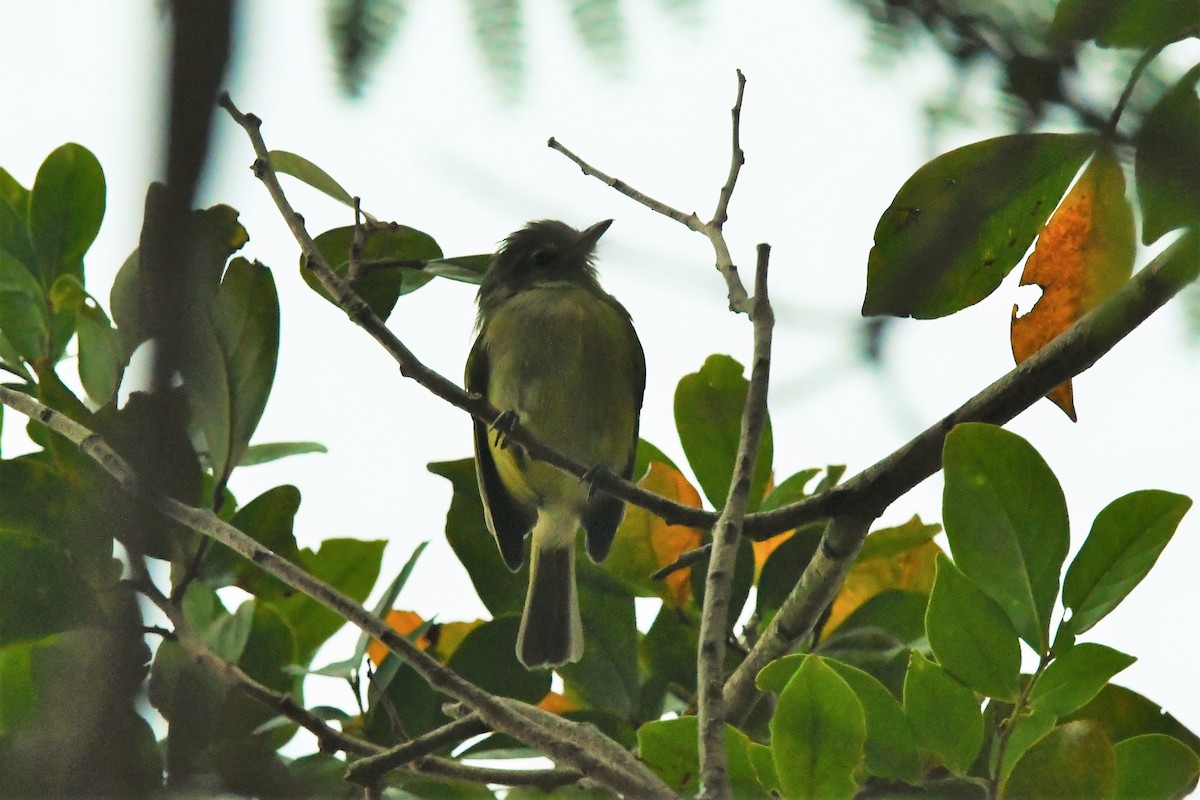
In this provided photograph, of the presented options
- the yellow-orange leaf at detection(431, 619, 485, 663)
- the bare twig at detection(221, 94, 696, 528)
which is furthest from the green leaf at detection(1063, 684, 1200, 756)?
the yellow-orange leaf at detection(431, 619, 485, 663)

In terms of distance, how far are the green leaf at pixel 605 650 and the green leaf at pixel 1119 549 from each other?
1.26 m

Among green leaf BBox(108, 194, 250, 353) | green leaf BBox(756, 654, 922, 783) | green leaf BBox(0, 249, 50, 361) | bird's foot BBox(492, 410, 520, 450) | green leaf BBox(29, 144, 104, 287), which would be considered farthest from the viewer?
bird's foot BBox(492, 410, 520, 450)

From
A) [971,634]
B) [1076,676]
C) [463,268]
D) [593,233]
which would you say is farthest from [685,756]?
[593,233]

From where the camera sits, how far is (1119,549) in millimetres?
2162

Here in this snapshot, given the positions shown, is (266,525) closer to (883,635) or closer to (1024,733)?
(883,635)

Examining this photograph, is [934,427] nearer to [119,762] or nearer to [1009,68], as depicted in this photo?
[1009,68]

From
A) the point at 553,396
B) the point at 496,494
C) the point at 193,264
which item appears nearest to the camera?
the point at 193,264

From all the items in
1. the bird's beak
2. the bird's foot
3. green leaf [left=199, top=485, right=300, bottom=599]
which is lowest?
green leaf [left=199, top=485, right=300, bottom=599]

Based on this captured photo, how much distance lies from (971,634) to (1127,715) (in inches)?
24.4

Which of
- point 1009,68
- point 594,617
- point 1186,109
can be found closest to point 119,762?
point 1009,68

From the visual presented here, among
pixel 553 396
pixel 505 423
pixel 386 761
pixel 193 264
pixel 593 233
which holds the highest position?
pixel 593 233

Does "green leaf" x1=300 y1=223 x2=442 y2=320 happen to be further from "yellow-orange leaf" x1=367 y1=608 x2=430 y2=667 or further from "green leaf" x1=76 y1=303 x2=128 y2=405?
"yellow-orange leaf" x1=367 y1=608 x2=430 y2=667

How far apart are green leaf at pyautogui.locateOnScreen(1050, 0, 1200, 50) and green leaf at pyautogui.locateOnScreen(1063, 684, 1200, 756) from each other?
6.20 ft

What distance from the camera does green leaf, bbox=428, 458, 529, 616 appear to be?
127 inches
